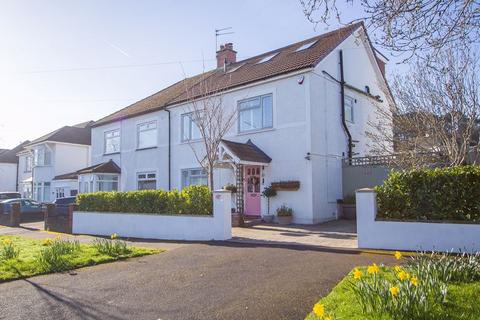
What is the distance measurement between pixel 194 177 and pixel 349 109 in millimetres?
8330

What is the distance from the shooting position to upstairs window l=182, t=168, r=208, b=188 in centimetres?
1923

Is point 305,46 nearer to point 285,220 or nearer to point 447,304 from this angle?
point 285,220

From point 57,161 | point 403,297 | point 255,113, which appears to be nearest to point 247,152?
point 255,113

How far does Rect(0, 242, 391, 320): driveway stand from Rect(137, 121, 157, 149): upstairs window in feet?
46.5

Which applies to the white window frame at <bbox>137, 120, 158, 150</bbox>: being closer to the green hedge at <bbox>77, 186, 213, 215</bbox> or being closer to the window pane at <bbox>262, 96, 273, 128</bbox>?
the green hedge at <bbox>77, 186, 213, 215</bbox>

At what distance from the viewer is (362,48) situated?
20344mm

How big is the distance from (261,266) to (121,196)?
8434 millimetres

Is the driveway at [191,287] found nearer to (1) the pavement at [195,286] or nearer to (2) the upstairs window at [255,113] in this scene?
(1) the pavement at [195,286]

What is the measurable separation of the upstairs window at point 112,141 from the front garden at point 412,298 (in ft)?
72.1

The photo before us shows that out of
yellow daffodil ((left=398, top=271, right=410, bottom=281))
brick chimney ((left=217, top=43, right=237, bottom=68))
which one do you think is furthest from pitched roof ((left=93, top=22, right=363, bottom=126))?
yellow daffodil ((left=398, top=271, right=410, bottom=281))

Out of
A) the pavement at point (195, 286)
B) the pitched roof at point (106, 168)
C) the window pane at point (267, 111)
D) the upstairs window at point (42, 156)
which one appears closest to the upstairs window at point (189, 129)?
the window pane at point (267, 111)

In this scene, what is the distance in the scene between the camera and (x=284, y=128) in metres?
16.1

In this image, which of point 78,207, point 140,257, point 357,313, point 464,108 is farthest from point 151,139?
point 357,313

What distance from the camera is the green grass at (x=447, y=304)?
4.14m
